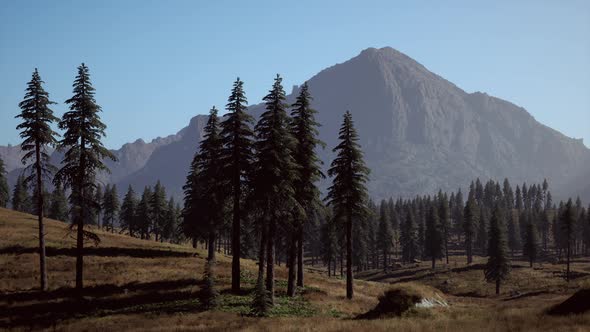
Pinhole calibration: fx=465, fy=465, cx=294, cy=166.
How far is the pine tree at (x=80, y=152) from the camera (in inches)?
1205

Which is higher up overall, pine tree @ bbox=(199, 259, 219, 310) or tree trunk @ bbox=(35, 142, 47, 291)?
tree trunk @ bbox=(35, 142, 47, 291)

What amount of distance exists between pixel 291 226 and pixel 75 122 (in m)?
16.2

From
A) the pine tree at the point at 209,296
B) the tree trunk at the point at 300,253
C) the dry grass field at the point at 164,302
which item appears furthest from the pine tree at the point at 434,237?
the pine tree at the point at 209,296

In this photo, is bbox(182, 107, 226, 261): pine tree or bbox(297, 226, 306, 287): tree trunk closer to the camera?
bbox(297, 226, 306, 287): tree trunk

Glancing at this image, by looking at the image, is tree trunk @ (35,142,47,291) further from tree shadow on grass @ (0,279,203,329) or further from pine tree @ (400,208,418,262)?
pine tree @ (400,208,418,262)

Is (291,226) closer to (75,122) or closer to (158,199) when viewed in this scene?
(75,122)

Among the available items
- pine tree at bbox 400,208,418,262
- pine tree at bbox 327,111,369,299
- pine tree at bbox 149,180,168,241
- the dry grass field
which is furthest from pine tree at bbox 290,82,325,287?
pine tree at bbox 400,208,418,262

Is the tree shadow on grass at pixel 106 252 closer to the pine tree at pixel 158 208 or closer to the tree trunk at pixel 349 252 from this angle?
the tree trunk at pixel 349 252

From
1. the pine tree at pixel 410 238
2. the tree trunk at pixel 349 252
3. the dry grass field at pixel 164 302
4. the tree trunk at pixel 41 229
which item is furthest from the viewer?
the pine tree at pixel 410 238

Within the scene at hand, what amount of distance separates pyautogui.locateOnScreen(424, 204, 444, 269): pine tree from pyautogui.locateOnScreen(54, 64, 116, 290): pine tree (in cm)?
8835

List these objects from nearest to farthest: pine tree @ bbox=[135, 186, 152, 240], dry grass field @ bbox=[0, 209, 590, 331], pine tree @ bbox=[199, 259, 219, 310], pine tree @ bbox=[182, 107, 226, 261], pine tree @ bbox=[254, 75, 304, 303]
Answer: dry grass field @ bbox=[0, 209, 590, 331]
pine tree @ bbox=[199, 259, 219, 310]
pine tree @ bbox=[254, 75, 304, 303]
pine tree @ bbox=[182, 107, 226, 261]
pine tree @ bbox=[135, 186, 152, 240]

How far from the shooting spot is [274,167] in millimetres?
30297

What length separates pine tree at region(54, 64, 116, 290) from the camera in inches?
1205

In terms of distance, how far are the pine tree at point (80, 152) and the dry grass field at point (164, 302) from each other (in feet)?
12.8
